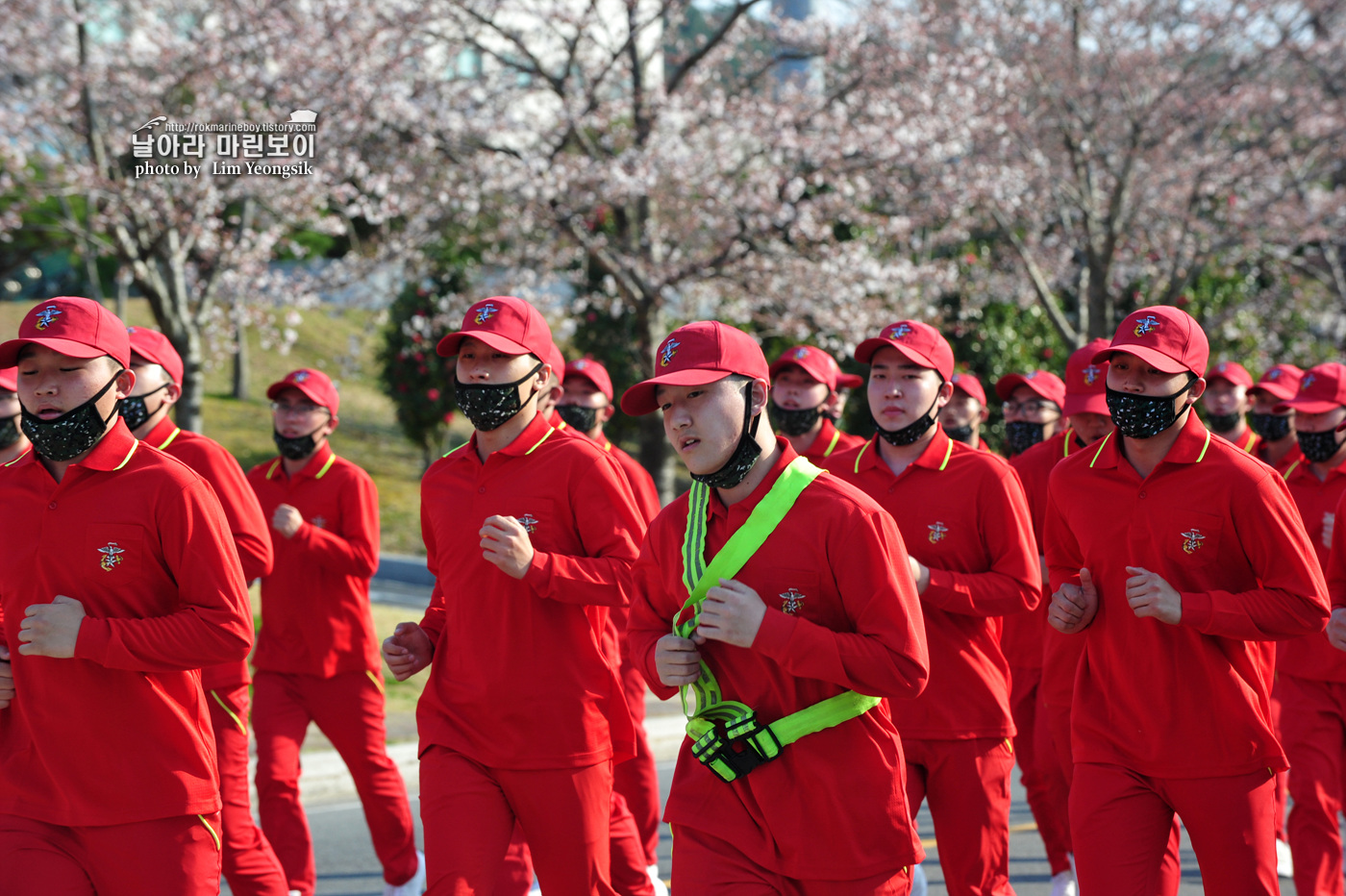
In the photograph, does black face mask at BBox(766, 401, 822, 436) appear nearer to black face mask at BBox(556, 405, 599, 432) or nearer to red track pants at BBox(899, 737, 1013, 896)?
black face mask at BBox(556, 405, 599, 432)

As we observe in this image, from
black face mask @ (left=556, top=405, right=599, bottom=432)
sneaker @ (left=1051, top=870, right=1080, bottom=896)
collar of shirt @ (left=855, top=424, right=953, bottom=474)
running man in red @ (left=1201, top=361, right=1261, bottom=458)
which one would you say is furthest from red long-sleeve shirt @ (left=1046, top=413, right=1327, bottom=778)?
black face mask @ (left=556, top=405, right=599, bottom=432)

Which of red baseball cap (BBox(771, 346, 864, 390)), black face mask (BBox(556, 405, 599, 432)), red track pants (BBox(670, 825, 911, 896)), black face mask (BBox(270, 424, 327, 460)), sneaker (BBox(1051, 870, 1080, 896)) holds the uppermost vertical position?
red baseball cap (BBox(771, 346, 864, 390))

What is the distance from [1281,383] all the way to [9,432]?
7222mm

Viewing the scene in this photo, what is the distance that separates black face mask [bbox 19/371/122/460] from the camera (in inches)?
160

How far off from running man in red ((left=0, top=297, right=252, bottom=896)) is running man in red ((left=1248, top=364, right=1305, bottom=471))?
6.57 meters

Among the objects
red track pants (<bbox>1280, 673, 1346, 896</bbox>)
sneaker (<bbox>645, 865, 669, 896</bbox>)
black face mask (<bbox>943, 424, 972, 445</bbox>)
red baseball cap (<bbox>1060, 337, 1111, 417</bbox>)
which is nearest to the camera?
red track pants (<bbox>1280, 673, 1346, 896</bbox>)

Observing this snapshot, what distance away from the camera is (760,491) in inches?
147

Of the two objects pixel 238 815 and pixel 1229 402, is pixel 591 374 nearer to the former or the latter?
pixel 238 815

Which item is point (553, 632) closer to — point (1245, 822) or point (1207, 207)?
point (1245, 822)

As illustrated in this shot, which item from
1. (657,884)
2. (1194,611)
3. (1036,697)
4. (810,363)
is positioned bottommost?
(657,884)

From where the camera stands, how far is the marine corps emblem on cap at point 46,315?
410 cm

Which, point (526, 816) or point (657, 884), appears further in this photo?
point (657, 884)

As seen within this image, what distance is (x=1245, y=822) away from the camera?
14.0 feet

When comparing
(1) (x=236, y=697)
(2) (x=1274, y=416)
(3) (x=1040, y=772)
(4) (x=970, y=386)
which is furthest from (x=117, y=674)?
(2) (x=1274, y=416)
